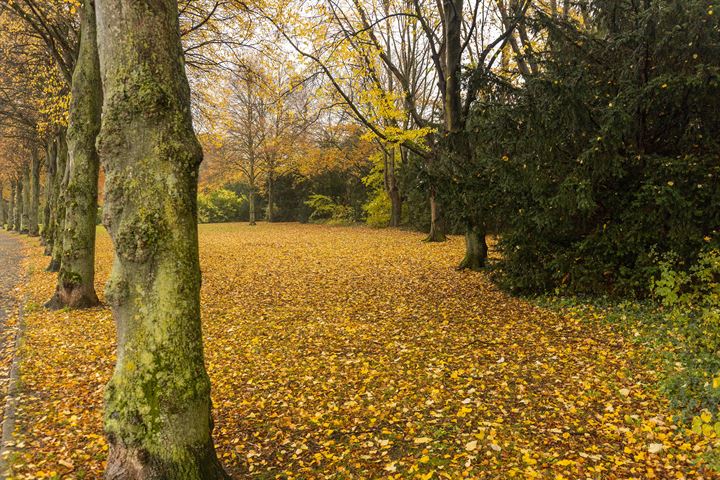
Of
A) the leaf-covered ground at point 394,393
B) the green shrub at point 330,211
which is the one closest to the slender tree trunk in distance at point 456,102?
the leaf-covered ground at point 394,393

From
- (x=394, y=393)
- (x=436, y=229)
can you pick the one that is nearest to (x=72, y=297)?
(x=394, y=393)

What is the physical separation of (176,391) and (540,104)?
6.14 m

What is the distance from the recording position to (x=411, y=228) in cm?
2481

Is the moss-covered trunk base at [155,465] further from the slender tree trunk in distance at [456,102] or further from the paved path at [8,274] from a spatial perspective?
the slender tree trunk in distance at [456,102]

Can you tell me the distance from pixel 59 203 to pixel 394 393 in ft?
31.7

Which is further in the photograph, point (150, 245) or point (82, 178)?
point (82, 178)

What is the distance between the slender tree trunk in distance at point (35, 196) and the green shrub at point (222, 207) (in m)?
13.9

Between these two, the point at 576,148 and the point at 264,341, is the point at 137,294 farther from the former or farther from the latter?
the point at 576,148

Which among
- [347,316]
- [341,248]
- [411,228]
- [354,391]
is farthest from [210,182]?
[354,391]

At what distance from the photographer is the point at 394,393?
182 inches

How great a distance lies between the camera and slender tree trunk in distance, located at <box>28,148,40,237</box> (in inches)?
965

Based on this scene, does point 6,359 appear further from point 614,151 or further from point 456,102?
point 456,102

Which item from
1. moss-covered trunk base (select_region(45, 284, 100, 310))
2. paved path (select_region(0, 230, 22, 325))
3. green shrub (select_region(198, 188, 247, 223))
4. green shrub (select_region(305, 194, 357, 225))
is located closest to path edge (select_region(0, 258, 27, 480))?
moss-covered trunk base (select_region(45, 284, 100, 310))

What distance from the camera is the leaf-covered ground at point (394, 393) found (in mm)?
3465
